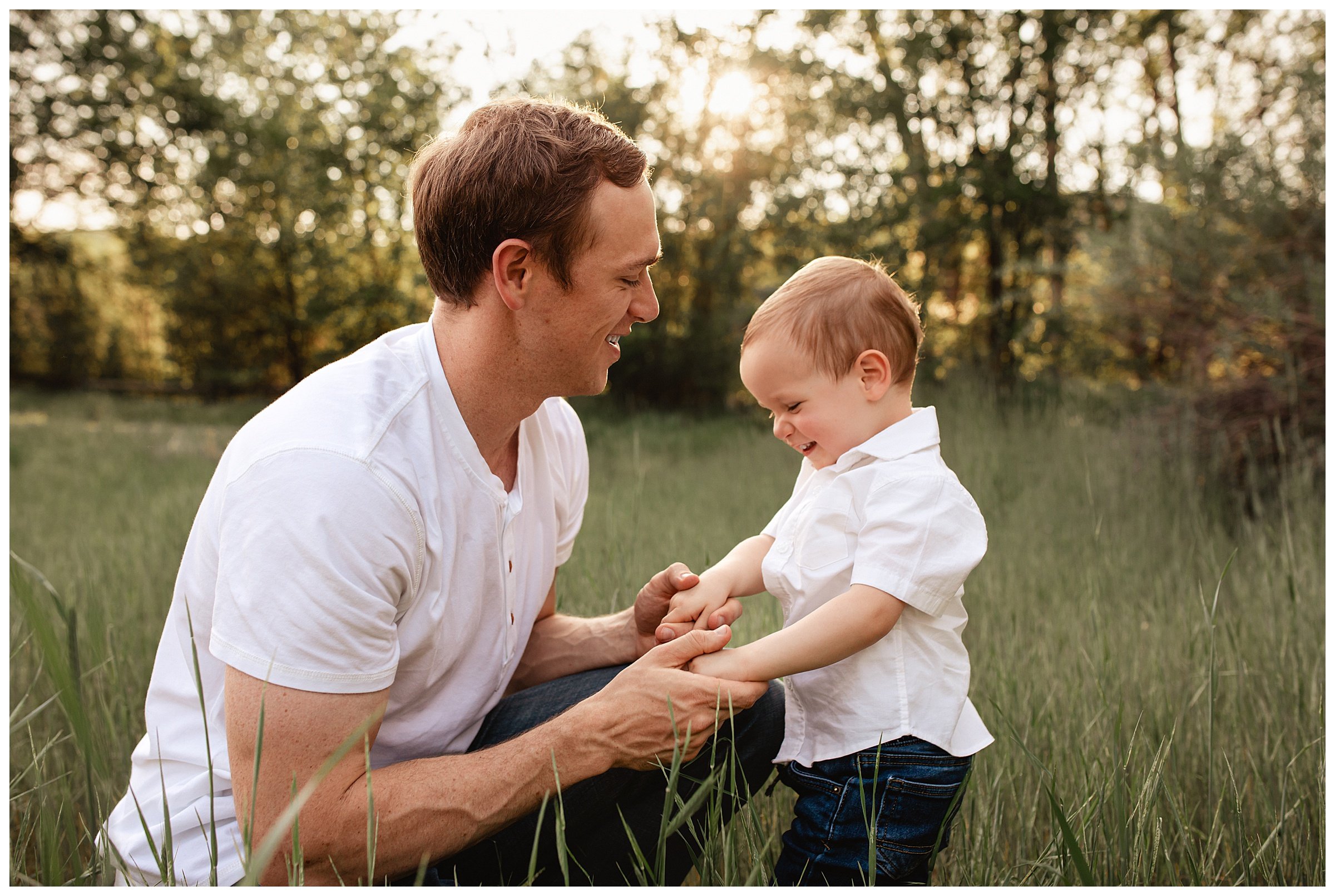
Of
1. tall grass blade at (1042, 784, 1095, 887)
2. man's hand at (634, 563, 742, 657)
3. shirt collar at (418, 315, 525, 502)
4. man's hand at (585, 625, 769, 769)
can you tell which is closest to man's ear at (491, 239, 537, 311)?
shirt collar at (418, 315, 525, 502)

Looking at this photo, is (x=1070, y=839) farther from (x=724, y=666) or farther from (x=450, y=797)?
(x=450, y=797)

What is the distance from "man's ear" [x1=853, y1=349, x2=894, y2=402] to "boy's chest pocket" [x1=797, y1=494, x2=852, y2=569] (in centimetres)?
21

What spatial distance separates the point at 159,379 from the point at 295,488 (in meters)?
19.1

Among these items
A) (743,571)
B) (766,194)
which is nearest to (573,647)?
(743,571)

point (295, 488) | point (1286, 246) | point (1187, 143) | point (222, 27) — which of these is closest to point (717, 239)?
point (1187, 143)

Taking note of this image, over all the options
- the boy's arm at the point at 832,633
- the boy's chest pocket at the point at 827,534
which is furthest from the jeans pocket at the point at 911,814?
the boy's chest pocket at the point at 827,534

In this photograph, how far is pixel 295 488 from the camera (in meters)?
1.37

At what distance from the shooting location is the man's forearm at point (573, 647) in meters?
2.05

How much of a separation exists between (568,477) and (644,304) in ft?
1.72

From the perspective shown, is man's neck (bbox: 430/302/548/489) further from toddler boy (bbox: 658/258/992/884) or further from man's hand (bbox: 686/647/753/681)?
man's hand (bbox: 686/647/753/681)

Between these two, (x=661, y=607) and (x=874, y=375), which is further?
(x=661, y=607)

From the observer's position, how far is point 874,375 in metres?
1.64

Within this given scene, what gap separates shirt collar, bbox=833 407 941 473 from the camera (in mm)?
1595

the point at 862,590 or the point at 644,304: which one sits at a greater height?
the point at 644,304
